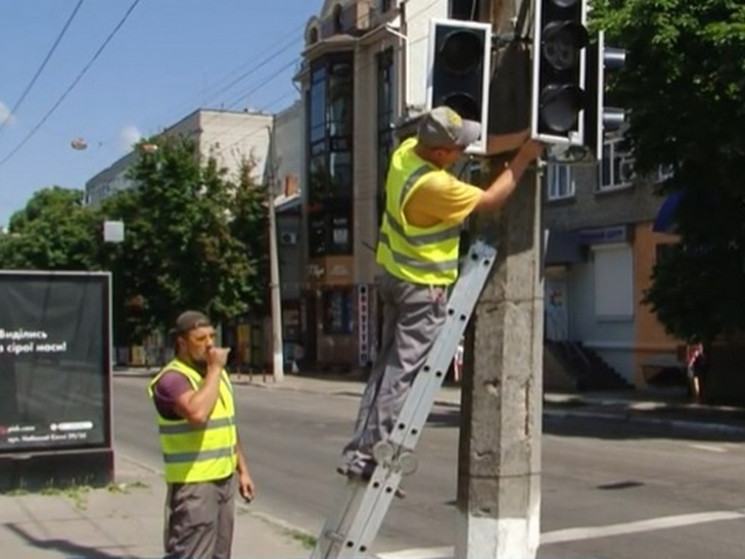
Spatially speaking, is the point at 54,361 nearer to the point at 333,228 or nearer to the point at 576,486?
the point at 576,486

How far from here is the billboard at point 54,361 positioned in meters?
12.8

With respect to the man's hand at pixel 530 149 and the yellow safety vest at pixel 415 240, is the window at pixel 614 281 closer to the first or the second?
the man's hand at pixel 530 149

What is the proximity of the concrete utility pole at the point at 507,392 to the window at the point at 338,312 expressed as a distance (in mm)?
39698

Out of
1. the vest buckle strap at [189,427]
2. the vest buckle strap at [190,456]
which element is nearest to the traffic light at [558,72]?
the vest buckle strap at [189,427]

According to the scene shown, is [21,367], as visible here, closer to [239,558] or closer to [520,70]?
[239,558]

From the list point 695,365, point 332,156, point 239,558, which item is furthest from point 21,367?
point 332,156

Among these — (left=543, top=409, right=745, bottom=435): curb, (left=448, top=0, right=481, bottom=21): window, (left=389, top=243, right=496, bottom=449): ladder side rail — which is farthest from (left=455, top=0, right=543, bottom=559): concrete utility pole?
(left=543, top=409, right=745, bottom=435): curb

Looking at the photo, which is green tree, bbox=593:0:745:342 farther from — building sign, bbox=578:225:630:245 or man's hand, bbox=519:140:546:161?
man's hand, bbox=519:140:546:161

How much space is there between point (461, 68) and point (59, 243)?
220ft

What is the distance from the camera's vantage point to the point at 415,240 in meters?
5.52

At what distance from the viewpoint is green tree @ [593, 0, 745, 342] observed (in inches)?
747

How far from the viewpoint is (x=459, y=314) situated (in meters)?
5.59

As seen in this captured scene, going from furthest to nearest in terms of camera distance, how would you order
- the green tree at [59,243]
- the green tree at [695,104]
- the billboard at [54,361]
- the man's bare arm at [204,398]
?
1. the green tree at [59,243]
2. the green tree at [695,104]
3. the billboard at [54,361]
4. the man's bare arm at [204,398]

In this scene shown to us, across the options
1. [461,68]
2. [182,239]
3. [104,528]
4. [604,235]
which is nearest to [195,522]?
[461,68]
